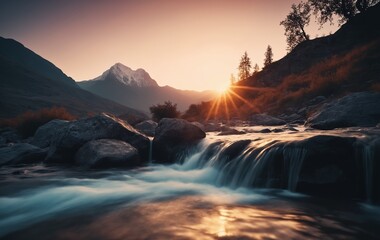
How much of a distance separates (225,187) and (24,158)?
22.8ft

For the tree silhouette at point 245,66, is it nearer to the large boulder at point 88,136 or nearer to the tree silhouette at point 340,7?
the tree silhouette at point 340,7

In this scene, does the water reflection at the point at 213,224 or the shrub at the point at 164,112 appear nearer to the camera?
the water reflection at the point at 213,224

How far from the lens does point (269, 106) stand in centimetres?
2075

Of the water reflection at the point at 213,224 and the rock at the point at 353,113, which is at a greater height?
the rock at the point at 353,113

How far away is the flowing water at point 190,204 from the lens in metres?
3.34

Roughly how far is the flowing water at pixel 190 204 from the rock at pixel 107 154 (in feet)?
1.94

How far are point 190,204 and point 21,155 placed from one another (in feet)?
23.0

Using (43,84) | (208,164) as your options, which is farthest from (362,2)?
(43,84)

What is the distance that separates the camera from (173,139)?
390 inches

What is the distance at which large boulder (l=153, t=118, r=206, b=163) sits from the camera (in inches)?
A: 385

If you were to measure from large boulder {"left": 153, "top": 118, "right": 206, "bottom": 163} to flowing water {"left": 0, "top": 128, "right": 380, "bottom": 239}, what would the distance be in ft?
6.31

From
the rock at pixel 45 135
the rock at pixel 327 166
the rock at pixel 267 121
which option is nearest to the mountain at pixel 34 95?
the rock at pixel 45 135

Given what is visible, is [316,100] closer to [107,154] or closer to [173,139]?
[173,139]

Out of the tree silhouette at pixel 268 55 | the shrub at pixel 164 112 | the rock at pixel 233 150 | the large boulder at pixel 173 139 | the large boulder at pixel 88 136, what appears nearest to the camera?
the rock at pixel 233 150
